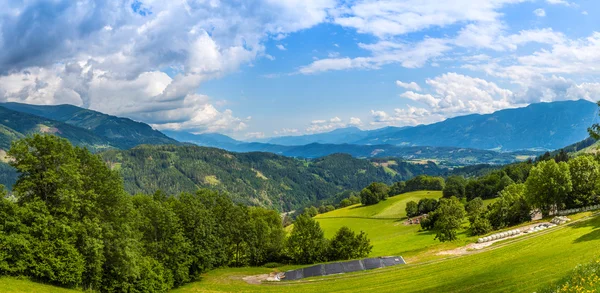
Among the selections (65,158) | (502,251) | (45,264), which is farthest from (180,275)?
(502,251)

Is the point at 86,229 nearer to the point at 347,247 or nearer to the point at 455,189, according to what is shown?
the point at 347,247

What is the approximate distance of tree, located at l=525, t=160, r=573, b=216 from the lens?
245ft

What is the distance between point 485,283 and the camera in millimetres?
30469

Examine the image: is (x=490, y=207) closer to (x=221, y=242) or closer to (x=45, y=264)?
(x=221, y=242)

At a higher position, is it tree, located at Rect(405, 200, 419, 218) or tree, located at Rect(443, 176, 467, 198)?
tree, located at Rect(443, 176, 467, 198)

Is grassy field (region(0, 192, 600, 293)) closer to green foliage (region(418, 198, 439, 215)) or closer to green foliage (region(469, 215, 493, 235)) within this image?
green foliage (region(469, 215, 493, 235))

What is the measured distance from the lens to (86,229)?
37.9 m

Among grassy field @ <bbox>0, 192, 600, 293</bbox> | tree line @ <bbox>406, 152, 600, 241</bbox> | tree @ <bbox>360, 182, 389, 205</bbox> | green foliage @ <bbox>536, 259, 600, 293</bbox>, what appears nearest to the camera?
green foliage @ <bbox>536, 259, 600, 293</bbox>

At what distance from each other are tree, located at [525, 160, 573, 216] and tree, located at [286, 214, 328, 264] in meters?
44.2

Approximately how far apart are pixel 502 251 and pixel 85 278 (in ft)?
156

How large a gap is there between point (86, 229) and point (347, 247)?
48.7 meters

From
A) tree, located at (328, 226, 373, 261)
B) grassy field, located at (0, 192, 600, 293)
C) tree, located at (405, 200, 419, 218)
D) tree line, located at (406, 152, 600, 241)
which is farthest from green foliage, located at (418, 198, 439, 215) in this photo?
grassy field, located at (0, 192, 600, 293)

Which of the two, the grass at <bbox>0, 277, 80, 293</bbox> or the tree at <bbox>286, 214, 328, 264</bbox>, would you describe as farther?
the tree at <bbox>286, 214, 328, 264</bbox>


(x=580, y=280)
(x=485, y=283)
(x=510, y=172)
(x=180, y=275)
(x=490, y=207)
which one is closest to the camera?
(x=580, y=280)
